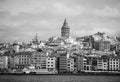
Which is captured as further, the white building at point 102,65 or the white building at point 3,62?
the white building at point 3,62

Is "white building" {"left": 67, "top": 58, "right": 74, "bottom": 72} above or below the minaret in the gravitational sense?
below

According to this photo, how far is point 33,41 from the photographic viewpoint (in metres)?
123

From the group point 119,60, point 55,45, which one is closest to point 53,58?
point 119,60

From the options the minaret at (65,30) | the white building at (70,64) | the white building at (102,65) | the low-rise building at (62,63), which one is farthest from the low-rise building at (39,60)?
the minaret at (65,30)

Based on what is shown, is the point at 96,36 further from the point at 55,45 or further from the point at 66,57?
the point at 66,57

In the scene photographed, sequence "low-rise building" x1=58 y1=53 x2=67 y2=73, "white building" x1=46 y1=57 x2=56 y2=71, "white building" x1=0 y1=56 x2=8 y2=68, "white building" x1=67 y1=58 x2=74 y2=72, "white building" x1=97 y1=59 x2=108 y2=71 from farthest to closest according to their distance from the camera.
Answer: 1. "white building" x1=0 y1=56 x2=8 y2=68
2. "white building" x1=97 y1=59 x2=108 y2=71
3. "white building" x1=46 y1=57 x2=56 y2=71
4. "white building" x1=67 y1=58 x2=74 y2=72
5. "low-rise building" x1=58 y1=53 x2=67 y2=73

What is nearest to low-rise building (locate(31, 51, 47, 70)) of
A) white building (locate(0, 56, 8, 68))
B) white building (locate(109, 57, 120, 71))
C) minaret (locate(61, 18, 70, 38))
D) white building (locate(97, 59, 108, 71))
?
white building (locate(0, 56, 8, 68))

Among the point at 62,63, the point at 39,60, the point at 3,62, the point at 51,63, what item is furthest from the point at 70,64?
the point at 3,62

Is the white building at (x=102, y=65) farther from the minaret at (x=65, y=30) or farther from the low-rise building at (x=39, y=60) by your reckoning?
the minaret at (x=65, y=30)

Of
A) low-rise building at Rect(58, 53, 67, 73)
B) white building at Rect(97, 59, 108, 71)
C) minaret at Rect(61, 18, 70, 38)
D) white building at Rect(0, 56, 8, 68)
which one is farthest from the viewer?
minaret at Rect(61, 18, 70, 38)

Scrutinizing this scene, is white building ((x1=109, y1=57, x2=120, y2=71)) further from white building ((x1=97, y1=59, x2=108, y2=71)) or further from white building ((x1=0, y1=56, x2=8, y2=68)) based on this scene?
white building ((x1=0, y1=56, x2=8, y2=68))

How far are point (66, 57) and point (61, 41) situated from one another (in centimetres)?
4480

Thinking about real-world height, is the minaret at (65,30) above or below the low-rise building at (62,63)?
above

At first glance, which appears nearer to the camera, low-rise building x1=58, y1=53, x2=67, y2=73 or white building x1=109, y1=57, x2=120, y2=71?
low-rise building x1=58, y1=53, x2=67, y2=73
